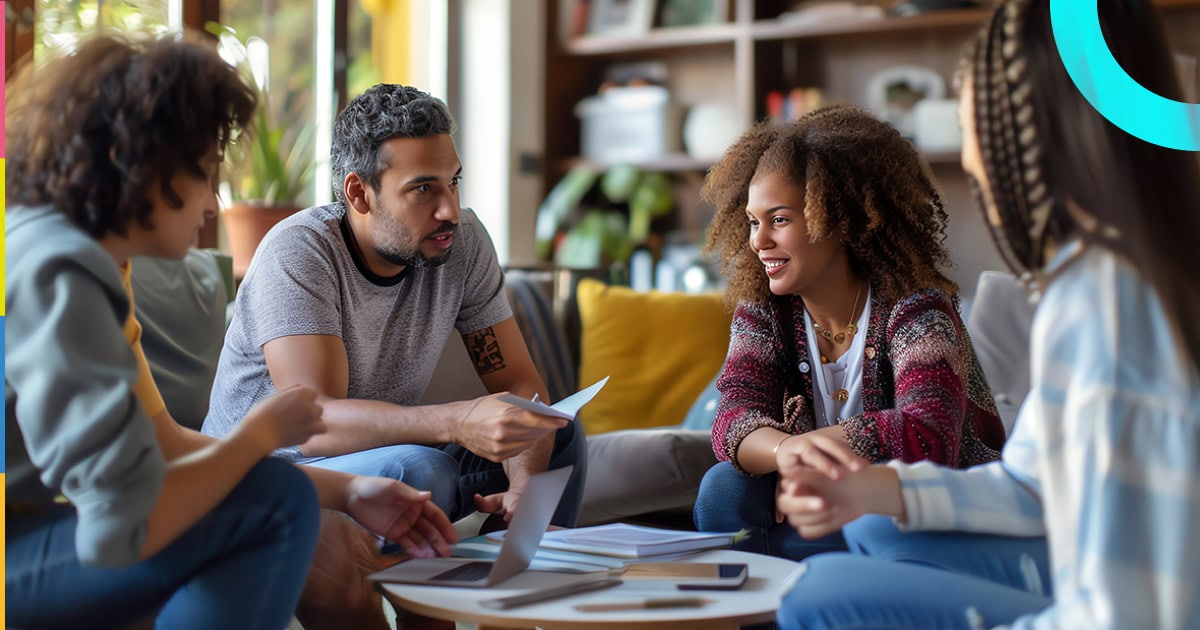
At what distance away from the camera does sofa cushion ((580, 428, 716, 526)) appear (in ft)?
8.04

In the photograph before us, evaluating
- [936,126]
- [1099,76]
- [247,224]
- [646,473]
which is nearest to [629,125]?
[936,126]

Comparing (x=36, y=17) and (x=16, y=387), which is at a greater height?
(x=36, y=17)

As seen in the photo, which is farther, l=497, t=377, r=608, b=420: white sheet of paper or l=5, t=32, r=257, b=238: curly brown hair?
l=497, t=377, r=608, b=420: white sheet of paper

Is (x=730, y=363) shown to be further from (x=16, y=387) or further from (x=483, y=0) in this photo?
(x=483, y=0)

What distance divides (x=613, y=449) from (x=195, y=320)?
900 millimetres

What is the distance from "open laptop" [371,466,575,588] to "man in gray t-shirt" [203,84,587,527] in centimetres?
25

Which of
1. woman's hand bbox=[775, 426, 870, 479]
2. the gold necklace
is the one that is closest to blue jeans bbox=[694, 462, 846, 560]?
the gold necklace

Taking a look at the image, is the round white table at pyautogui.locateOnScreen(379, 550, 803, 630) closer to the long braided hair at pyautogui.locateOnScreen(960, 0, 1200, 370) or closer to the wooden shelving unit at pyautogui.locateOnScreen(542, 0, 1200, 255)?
the long braided hair at pyautogui.locateOnScreen(960, 0, 1200, 370)

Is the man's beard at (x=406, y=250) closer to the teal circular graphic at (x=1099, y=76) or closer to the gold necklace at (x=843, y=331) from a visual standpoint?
the gold necklace at (x=843, y=331)

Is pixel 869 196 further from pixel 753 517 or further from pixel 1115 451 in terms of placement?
pixel 1115 451

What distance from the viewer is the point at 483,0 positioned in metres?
4.29

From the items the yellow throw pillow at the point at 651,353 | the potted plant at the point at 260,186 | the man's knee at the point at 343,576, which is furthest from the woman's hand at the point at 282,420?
the yellow throw pillow at the point at 651,353

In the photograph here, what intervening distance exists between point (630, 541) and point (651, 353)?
1443 millimetres

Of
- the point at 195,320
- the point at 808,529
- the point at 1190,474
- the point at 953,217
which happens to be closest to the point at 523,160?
the point at 953,217
